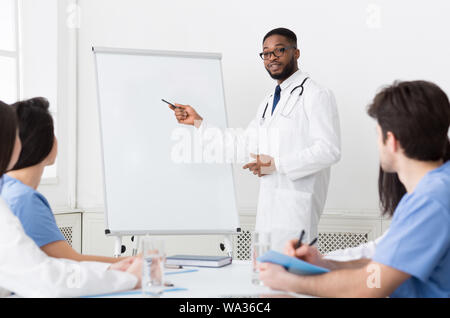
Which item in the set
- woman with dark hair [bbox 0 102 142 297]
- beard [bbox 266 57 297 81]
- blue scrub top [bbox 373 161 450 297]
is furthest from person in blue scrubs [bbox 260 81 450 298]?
beard [bbox 266 57 297 81]

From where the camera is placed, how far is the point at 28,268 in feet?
4.34

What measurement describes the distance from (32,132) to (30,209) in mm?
252

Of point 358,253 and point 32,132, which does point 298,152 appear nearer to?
point 358,253

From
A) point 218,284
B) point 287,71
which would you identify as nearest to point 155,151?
point 287,71

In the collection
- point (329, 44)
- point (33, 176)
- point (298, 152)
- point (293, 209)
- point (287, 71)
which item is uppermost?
point (329, 44)

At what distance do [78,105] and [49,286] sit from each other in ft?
8.90

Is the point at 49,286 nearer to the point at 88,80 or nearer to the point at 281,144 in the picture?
the point at 281,144

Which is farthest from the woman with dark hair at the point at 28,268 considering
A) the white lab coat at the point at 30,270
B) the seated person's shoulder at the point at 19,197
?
the seated person's shoulder at the point at 19,197

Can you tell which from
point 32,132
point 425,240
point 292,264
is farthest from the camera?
point 32,132

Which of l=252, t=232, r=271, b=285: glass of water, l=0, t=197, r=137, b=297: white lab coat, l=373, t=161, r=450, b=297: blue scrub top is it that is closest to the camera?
l=373, t=161, r=450, b=297: blue scrub top

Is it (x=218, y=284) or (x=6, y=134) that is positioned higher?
(x=6, y=134)

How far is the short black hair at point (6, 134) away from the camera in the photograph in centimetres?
139

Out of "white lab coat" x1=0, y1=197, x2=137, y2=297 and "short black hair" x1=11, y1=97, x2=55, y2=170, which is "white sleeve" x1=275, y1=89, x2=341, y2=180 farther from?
"white lab coat" x1=0, y1=197, x2=137, y2=297

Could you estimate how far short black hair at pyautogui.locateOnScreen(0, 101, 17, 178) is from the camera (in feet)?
4.57
